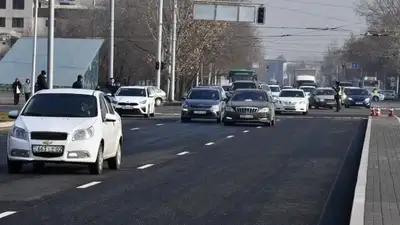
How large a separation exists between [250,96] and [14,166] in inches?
1001

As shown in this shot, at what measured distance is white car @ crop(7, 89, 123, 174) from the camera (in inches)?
767

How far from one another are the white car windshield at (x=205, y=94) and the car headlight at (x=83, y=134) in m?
27.3

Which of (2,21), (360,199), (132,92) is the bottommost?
(132,92)

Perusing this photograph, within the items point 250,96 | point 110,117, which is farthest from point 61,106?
point 250,96

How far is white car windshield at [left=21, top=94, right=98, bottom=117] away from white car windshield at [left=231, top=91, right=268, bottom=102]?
2356 cm

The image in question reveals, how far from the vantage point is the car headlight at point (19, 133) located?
19531 mm

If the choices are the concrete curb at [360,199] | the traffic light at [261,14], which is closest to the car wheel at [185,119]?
the traffic light at [261,14]

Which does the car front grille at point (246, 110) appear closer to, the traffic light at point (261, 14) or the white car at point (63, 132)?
the traffic light at point (261, 14)

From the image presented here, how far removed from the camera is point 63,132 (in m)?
19.6

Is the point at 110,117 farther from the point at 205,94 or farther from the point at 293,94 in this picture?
the point at 293,94

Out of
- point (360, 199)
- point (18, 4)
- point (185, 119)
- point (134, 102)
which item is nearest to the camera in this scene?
point (360, 199)

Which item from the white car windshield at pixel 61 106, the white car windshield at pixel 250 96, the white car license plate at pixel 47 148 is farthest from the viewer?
the white car windshield at pixel 250 96

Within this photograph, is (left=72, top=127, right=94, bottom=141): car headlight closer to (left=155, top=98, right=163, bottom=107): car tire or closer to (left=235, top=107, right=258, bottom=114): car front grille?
(left=235, top=107, right=258, bottom=114): car front grille

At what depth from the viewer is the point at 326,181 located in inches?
781
